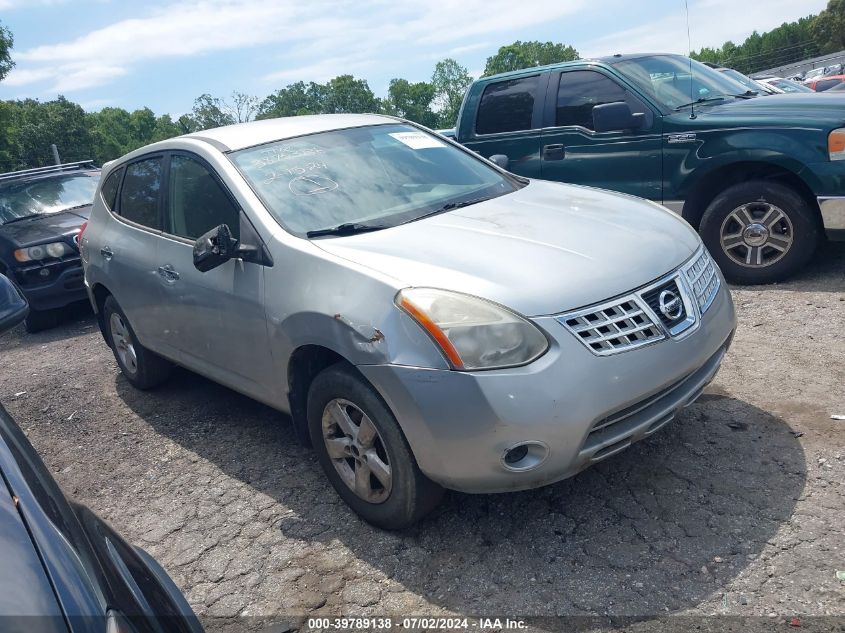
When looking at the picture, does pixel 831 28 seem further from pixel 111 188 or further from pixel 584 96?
pixel 111 188

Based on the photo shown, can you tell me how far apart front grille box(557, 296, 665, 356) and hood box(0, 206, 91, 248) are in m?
6.87

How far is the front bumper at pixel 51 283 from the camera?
7.69 m

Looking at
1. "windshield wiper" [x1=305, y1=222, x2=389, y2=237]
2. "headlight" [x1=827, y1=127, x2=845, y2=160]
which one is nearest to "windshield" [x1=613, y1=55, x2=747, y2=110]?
Answer: "headlight" [x1=827, y1=127, x2=845, y2=160]

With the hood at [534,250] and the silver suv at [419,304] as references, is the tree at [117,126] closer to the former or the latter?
the silver suv at [419,304]

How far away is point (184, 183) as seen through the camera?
417cm

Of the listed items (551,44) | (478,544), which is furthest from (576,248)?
(551,44)

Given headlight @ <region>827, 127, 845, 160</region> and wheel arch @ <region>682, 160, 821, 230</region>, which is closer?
headlight @ <region>827, 127, 845, 160</region>

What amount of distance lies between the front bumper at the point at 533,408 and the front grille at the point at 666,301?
95 mm

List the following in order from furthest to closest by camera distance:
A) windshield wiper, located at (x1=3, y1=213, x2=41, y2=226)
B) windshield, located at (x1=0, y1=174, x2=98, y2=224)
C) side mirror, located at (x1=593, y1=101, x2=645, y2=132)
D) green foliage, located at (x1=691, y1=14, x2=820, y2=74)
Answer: green foliage, located at (x1=691, y1=14, x2=820, y2=74) → windshield, located at (x1=0, y1=174, x2=98, y2=224) → windshield wiper, located at (x1=3, y1=213, x2=41, y2=226) → side mirror, located at (x1=593, y1=101, x2=645, y2=132)

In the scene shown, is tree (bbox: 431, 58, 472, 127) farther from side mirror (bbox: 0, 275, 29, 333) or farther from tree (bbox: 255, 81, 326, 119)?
side mirror (bbox: 0, 275, 29, 333)

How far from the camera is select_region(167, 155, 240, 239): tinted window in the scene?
376cm

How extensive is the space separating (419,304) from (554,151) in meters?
4.28

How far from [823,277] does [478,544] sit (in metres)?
4.02

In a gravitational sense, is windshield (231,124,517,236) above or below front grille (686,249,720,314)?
above
